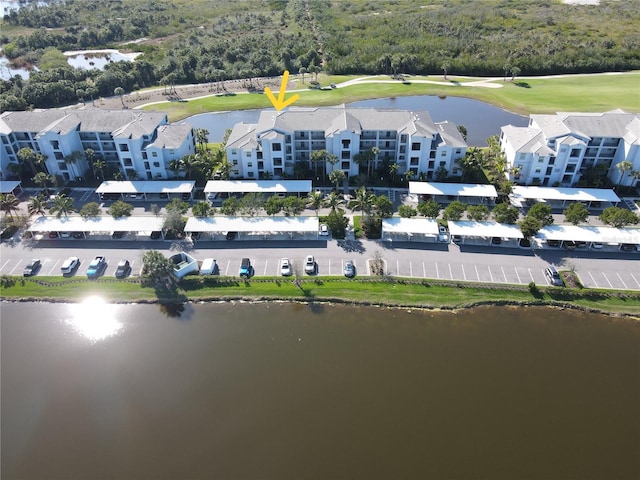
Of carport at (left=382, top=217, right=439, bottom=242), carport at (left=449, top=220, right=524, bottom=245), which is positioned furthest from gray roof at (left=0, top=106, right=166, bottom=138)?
carport at (left=449, top=220, right=524, bottom=245)

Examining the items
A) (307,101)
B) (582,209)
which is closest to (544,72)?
(307,101)

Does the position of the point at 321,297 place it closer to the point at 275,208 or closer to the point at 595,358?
the point at 275,208

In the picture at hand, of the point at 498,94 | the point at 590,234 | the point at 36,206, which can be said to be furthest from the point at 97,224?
the point at 498,94

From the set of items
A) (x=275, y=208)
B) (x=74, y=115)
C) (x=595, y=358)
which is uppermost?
(x=74, y=115)

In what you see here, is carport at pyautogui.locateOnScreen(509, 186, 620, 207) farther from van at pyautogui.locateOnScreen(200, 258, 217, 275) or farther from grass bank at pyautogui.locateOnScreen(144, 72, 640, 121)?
grass bank at pyautogui.locateOnScreen(144, 72, 640, 121)

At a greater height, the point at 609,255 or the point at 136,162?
the point at 136,162

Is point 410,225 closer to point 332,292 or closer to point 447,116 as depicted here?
point 332,292

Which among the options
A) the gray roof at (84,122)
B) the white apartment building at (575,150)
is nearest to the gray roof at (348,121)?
the white apartment building at (575,150)
